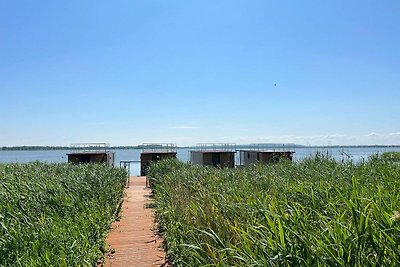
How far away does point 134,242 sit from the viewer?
6.14 meters

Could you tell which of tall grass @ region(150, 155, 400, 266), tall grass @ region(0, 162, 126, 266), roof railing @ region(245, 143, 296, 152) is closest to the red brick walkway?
tall grass @ region(0, 162, 126, 266)

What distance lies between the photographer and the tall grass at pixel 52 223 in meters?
3.69

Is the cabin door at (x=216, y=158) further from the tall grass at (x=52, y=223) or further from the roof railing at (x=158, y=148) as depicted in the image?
the tall grass at (x=52, y=223)

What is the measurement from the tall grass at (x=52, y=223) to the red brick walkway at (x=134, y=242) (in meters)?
0.25

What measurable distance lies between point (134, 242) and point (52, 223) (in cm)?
194

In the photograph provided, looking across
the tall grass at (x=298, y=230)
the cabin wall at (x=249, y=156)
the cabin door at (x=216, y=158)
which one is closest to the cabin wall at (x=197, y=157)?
the cabin door at (x=216, y=158)

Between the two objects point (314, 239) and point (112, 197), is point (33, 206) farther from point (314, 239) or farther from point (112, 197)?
point (314, 239)

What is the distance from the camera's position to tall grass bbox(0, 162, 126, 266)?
3.69 metres

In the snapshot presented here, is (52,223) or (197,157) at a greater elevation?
(197,157)

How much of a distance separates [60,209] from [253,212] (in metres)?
3.15

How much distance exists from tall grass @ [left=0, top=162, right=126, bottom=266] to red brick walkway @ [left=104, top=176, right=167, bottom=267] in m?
0.25

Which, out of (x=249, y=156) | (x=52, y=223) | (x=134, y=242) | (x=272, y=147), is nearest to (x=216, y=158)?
(x=249, y=156)

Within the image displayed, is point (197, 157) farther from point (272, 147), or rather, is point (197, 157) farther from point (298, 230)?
point (298, 230)

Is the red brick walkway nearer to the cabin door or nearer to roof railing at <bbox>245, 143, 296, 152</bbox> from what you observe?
the cabin door
